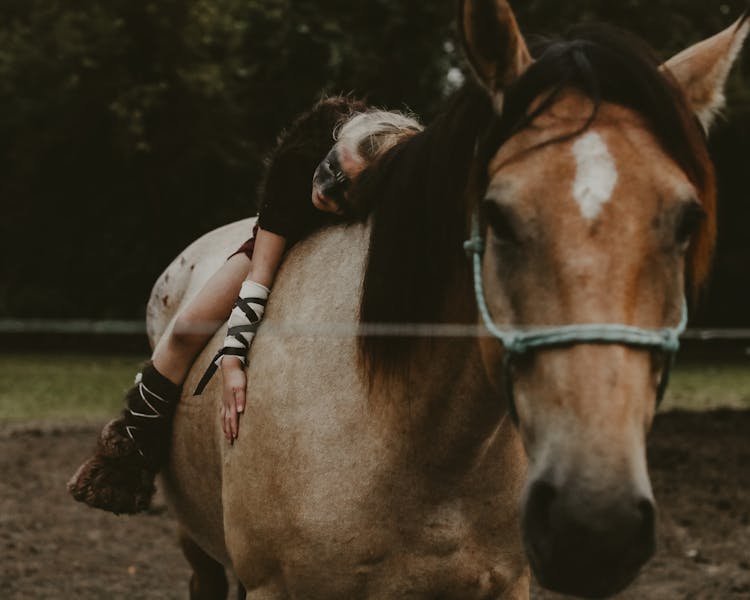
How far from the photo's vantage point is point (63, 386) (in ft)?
47.0

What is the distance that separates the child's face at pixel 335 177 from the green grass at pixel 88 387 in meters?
8.27

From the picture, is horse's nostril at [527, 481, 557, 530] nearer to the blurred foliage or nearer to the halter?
the halter

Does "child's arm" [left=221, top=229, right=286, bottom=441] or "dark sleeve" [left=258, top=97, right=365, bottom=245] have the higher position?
"dark sleeve" [left=258, top=97, right=365, bottom=245]

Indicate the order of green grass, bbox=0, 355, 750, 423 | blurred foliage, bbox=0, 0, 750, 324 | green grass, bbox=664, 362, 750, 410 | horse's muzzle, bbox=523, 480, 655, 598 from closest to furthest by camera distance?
horse's muzzle, bbox=523, 480, 655, 598, green grass, bbox=0, 355, 750, 423, green grass, bbox=664, 362, 750, 410, blurred foliage, bbox=0, 0, 750, 324

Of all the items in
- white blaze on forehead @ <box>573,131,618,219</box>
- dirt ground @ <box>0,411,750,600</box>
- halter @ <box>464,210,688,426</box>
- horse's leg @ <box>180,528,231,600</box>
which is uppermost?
white blaze on forehead @ <box>573,131,618,219</box>

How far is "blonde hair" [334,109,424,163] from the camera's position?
272 centimetres

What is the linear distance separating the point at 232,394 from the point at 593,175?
134 centimetres

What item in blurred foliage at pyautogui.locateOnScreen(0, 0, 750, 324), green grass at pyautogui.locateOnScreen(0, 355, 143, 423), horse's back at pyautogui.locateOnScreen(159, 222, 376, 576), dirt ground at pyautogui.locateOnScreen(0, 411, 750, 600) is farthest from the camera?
blurred foliage at pyautogui.locateOnScreen(0, 0, 750, 324)

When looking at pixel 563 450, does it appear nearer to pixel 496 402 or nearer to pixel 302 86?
pixel 496 402

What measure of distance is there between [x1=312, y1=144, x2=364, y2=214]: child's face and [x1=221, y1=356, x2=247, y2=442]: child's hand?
21.3 inches

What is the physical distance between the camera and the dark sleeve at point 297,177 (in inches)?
115

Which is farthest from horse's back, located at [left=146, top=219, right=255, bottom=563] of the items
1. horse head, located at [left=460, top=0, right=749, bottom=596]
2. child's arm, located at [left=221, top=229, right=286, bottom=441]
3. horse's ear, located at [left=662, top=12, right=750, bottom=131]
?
horse's ear, located at [left=662, top=12, right=750, bottom=131]

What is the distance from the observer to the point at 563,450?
1.62 m

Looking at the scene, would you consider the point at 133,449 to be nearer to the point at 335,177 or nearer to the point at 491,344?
the point at 335,177
